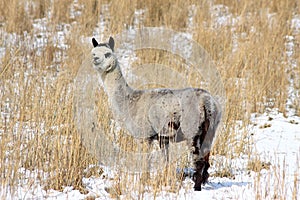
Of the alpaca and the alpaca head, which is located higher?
the alpaca head

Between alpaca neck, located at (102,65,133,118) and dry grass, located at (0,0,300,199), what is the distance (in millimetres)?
587

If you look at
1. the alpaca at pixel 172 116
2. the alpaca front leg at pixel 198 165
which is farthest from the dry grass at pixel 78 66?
the alpaca at pixel 172 116

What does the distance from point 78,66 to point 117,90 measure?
4.07 metres

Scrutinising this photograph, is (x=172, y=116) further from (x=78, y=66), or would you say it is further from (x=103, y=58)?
(x=78, y=66)

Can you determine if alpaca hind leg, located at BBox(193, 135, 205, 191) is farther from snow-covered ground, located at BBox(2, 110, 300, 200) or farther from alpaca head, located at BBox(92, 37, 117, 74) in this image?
alpaca head, located at BBox(92, 37, 117, 74)

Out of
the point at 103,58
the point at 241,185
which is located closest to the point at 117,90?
the point at 103,58

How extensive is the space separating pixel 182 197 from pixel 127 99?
121 cm

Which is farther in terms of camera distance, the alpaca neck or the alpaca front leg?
the alpaca neck

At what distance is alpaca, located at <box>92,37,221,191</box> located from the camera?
15.0 ft

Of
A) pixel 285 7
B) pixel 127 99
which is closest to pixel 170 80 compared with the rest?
pixel 127 99

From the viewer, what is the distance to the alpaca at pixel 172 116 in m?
4.57

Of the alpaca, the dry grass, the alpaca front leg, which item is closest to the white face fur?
the alpaca

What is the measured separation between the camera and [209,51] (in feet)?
32.6

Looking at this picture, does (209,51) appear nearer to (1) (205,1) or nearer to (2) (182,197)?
(1) (205,1)
